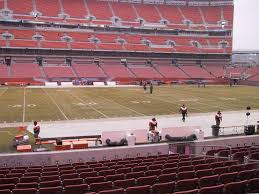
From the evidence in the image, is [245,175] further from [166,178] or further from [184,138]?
[184,138]

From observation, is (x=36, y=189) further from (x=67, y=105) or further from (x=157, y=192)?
(x=67, y=105)

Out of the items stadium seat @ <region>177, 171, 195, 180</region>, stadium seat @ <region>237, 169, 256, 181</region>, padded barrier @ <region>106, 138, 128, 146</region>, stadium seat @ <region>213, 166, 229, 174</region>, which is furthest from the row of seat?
padded barrier @ <region>106, 138, 128, 146</region>

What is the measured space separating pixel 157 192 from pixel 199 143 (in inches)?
323

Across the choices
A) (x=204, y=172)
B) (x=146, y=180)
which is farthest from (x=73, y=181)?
(x=204, y=172)

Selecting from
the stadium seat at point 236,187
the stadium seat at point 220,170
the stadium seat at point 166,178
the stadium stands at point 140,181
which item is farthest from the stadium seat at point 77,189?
the stadium seat at point 220,170

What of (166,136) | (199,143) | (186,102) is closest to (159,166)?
(199,143)

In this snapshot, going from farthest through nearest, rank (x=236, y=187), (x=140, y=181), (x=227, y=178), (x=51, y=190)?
(x=140, y=181), (x=227, y=178), (x=51, y=190), (x=236, y=187)

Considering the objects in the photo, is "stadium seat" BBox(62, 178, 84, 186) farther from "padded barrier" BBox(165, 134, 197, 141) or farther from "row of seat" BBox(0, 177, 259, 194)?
"padded barrier" BBox(165, 134, 197, 141)

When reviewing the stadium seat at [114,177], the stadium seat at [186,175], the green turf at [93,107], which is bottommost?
the stadium seat at [114,177]

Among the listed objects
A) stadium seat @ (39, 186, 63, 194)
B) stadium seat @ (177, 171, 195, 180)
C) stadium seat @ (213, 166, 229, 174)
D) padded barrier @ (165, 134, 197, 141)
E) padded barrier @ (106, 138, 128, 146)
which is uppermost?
padded barrier @ (165, 134, 197, 141)

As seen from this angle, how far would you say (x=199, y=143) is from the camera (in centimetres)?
1481

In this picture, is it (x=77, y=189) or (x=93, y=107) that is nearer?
(x=77, y=189)

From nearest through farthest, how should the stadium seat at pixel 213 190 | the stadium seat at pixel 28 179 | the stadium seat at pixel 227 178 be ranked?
the stadium seat at pixel 213 190
the stadium seat at pixel 227 178
the stadium seat at pixel 28 179

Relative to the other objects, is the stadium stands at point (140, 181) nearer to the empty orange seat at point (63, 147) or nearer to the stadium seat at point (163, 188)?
the stadium seat at point (163, 188)
